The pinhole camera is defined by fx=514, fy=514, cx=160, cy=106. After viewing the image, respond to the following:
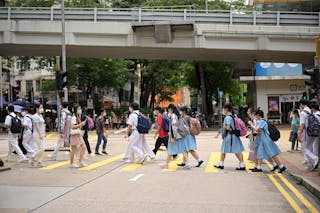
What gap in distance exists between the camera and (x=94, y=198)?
906 cm

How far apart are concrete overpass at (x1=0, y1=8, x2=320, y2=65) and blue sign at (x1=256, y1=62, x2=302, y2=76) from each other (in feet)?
40.7

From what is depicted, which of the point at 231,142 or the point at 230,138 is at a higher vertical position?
the point at 230,138

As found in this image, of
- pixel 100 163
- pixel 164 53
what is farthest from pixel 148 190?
pixel 164 53

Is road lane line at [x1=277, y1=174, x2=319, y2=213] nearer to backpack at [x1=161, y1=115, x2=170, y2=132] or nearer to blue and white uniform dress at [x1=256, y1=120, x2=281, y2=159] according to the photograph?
blue and white uniform dress at [x1=256, y1=120, x2=281, y2=159]

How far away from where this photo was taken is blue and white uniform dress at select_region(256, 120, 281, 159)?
12.5 m

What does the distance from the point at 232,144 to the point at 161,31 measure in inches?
775

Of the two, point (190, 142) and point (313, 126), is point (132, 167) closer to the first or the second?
point (190, 142)

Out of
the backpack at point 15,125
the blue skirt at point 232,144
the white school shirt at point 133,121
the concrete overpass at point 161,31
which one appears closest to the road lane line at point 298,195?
the blue skirt at point 232,144

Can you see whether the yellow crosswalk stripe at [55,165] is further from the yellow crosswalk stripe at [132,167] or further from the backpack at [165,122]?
the backpack at [165,122]

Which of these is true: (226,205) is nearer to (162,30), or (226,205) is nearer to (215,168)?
(215,168)

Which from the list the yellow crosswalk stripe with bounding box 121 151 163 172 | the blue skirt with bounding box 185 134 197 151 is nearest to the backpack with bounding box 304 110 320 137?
the blue skirt with bounding box 185 134 197 151

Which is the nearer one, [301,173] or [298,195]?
[298,195]

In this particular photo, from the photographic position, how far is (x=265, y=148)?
41.3 ft

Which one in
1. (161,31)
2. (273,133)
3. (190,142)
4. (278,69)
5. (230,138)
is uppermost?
(161,31)
